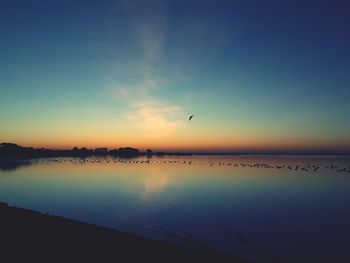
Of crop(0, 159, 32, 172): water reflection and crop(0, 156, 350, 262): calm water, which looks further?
crop(0, 159, 32, 172): water reflection

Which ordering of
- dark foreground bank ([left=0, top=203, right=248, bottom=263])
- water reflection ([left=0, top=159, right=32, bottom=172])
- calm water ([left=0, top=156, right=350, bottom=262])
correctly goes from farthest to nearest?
water reflection ([left=0, top=159, right=32, bottom=172])
calm water ([left=0, top=156, right=350, bottom=262])
dark foreground bank ([left=0, top=203, right=248, bottom=263])

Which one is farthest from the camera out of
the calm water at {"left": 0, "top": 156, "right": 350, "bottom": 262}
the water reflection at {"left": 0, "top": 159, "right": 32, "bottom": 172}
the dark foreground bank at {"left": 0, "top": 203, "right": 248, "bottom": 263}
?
the water reflection at {"left": 0, "top": 159, "right": 32, "bottom": 172}

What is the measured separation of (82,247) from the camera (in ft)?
41.1

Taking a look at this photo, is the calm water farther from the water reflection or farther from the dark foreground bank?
the water reflection

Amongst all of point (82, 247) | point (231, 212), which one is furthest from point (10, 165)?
point (82, 247)

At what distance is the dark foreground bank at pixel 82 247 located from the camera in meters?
11.3

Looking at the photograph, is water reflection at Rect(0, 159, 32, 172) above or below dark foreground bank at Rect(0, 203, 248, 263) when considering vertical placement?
above

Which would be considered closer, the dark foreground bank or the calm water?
the dark foreground bank

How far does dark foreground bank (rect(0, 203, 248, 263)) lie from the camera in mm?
11281

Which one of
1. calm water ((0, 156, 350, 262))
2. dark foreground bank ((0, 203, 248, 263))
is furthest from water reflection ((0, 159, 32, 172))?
dark foreground bank ((0, 203, 248, 263))

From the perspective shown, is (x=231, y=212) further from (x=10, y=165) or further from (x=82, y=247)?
(x=10, y=165)

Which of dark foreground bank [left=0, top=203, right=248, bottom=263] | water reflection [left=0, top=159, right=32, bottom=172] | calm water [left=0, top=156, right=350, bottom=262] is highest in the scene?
water reflection [left=0, top=159, right=32, bottom=172]

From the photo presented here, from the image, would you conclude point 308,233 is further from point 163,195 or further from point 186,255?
point 163,195

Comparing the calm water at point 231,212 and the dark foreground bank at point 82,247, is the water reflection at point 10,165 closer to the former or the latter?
the calm water at point 231,212
